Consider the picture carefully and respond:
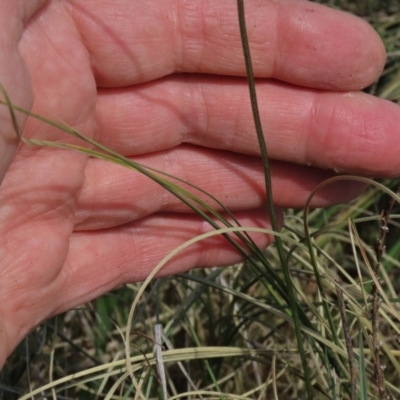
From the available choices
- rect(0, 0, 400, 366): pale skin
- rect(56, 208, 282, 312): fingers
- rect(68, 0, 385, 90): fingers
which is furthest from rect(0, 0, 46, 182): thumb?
rect(56, 208, 282, 312): fingers

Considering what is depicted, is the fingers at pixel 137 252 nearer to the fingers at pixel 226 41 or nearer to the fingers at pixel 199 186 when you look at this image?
the fingers at pixel 199 186

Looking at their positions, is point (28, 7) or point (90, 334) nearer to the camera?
point (28, 7)

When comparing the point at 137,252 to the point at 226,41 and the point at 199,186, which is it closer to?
the point at 199,186

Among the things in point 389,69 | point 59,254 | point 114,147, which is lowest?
point 59,254

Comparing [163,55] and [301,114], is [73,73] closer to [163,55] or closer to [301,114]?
[163,55]

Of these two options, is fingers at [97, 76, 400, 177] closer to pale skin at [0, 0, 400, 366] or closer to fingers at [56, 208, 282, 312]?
pale skin at [0, 0, 400, 366]

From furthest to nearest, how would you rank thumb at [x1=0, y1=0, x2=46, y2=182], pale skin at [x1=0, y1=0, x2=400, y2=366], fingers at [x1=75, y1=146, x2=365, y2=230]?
fingers at [x1=75, y1=146, x2=365, y2=230] < pale skin at [x1=0, y1=0, x2=400, y2=366] < thumb at [x1=0, y1=0, x2=46, y2=182]

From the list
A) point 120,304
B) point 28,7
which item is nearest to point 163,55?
point 28,7
